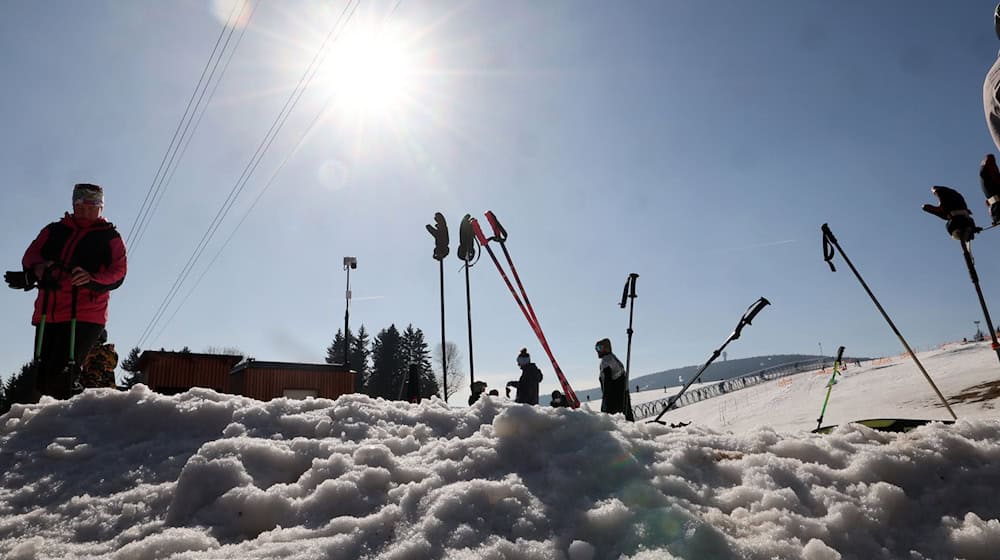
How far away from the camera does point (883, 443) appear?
2.21 meters

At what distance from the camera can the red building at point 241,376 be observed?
51.7 ft

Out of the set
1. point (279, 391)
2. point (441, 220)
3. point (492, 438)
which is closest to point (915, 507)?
point (492, 438)

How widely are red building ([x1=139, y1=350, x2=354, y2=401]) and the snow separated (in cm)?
1421

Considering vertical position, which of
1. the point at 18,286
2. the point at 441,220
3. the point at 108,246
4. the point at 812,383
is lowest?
the point at 812,383

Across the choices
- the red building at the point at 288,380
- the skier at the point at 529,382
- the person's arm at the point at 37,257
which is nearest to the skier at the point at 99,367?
the person's arm at the point at 37,257

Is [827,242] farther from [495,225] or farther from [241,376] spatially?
[241,376]

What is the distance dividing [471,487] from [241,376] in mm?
16538

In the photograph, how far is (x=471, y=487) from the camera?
184 centimetres

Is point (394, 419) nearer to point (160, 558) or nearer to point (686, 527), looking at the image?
point (160, 558)

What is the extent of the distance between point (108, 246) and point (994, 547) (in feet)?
17.6

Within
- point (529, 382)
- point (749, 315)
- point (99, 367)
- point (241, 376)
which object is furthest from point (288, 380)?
point (749, 315)

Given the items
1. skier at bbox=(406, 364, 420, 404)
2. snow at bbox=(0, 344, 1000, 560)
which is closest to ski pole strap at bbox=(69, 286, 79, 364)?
snow at bbox=(0, 344, 1000, 560)

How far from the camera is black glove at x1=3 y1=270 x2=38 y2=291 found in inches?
149

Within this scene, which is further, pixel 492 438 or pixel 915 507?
pixel 492 438
